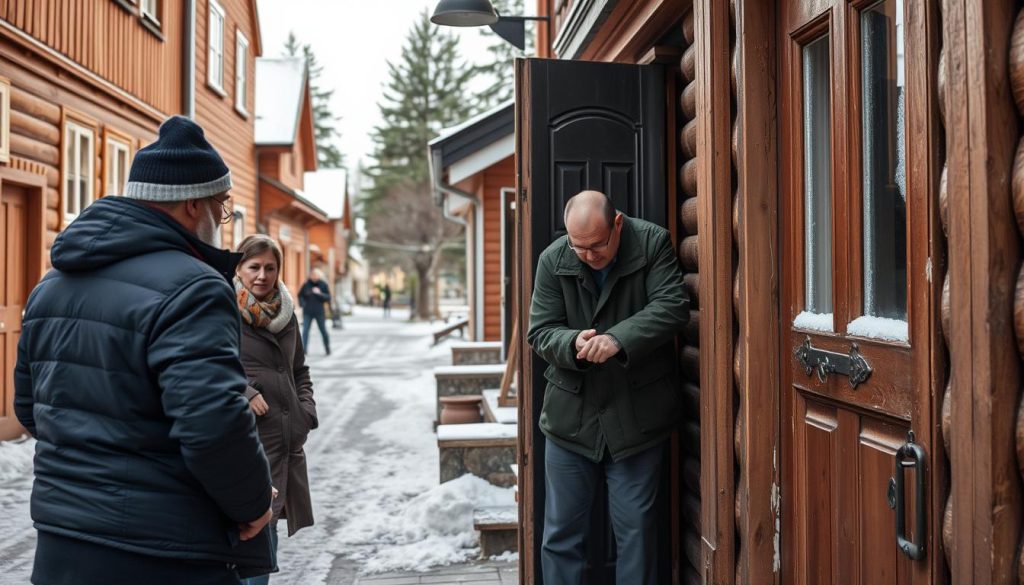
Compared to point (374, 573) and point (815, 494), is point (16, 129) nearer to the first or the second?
point (374, 573)

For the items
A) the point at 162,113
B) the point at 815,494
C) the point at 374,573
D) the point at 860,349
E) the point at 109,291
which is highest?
the point at 162,113

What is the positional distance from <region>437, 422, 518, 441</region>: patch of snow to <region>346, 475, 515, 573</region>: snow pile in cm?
27

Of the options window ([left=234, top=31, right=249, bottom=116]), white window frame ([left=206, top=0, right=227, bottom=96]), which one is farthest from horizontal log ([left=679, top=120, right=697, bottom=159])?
window ([left=234, top=31, right=249, bottom=116])

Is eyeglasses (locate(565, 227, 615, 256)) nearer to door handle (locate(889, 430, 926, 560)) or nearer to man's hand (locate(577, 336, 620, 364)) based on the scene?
man's hand (locate(577, 336, 620, 364))

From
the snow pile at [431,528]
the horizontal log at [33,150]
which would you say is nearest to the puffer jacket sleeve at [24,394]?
the snow pile at [431,528]

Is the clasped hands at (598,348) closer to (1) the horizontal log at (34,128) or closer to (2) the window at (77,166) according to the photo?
(1) the horizontal log at (34,128)

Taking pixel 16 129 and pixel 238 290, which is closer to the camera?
pixel 238 290

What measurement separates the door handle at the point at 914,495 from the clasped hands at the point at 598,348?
3.95 ft

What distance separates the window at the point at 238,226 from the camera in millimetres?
16453

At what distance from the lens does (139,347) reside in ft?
6.75

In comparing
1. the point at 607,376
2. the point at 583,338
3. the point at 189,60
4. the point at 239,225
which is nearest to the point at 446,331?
the point at 239,225

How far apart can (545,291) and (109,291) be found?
1.79 m

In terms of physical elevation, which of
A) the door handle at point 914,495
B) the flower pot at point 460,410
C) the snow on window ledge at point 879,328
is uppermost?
the snow on window ledge at point 879,328

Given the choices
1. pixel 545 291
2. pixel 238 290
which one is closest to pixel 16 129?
pixel 238 290
